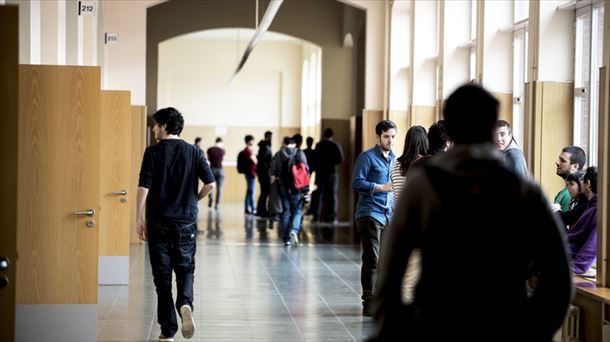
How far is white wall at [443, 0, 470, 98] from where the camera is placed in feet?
37.2

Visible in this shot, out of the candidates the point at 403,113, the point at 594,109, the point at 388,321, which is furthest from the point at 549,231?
the point at 403,113

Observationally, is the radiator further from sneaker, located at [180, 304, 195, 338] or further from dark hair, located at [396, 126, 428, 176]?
sneaker, located at [180, 304, 195, 338]

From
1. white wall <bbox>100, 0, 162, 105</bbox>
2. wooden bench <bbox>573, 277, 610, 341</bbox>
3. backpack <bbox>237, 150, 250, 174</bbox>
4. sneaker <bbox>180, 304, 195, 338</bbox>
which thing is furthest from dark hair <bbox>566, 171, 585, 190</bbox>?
backpack <bbox>237, 150, 250, 174</bbox>

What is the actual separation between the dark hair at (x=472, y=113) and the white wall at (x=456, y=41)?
8.84m

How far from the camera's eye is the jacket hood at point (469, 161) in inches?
99.4

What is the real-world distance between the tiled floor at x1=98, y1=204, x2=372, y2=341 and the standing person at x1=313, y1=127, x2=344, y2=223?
3093 millimetres

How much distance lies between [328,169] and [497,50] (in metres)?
7.56

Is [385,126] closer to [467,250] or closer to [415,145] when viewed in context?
[415,145]

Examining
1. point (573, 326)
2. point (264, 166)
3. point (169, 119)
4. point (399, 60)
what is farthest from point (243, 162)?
point (573, 326)

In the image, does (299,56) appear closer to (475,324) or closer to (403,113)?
(403,113)

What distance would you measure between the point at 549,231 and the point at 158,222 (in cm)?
380

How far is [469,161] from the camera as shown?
8.32 ft

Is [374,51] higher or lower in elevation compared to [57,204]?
higher

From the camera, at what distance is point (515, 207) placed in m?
2.54
